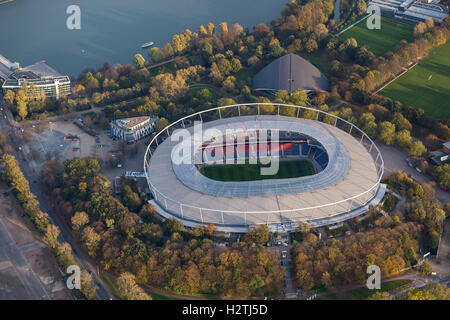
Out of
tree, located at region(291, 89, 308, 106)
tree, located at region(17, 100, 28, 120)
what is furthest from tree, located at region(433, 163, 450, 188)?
tree, located at region(17, 100, 28, 120)

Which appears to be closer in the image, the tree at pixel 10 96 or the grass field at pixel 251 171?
the grass field at pixel 251 171

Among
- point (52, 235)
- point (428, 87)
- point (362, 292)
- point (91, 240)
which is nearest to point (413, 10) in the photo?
point (428, 87)

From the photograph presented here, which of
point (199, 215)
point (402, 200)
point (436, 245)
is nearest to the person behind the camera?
point (436, 245)

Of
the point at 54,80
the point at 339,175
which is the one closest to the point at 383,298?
the point at 339,175

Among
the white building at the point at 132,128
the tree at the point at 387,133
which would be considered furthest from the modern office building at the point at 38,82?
the tree at the point at 387,133

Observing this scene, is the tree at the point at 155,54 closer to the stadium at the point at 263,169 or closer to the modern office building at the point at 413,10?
the stadium at the point at 263,169

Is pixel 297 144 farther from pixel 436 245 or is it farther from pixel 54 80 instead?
pixel 54 80
